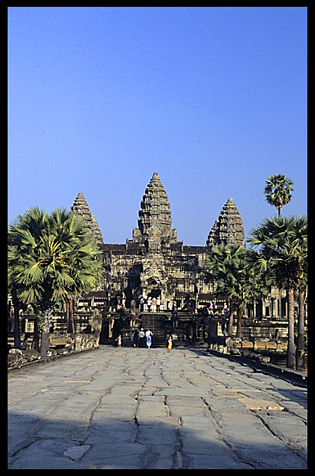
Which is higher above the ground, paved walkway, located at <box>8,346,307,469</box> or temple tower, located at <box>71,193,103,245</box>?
temple tower, located at <box>71,193,103,245</box>

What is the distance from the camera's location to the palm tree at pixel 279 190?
48000mm

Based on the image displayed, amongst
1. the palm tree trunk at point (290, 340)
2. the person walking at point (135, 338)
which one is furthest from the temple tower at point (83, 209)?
the palm tree trunk at point (290, 340)

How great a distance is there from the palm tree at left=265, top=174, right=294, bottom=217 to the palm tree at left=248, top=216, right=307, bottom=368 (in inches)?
918

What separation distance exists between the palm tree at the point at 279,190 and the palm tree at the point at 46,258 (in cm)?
2653

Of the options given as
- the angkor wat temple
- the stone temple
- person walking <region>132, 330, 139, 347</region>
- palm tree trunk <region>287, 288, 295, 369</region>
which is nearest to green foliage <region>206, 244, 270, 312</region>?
the angkor wat temple

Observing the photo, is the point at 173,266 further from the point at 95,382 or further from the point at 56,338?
the point at 95,382

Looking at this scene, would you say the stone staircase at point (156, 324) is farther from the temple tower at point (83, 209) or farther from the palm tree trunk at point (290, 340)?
the temple tower at point (83, 209)

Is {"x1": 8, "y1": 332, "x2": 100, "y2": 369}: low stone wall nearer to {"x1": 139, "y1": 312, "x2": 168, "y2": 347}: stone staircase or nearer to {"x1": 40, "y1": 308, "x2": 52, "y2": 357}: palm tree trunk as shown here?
{"x1": 40, "y1": 308, "x2": 52, "y2": 357}: palm tree trunk

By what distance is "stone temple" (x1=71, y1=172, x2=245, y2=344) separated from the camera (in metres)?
66.4

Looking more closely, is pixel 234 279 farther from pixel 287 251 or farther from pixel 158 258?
pixel 158 258

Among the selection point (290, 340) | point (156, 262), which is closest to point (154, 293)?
point (156, 262)

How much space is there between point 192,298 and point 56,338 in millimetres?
30745
